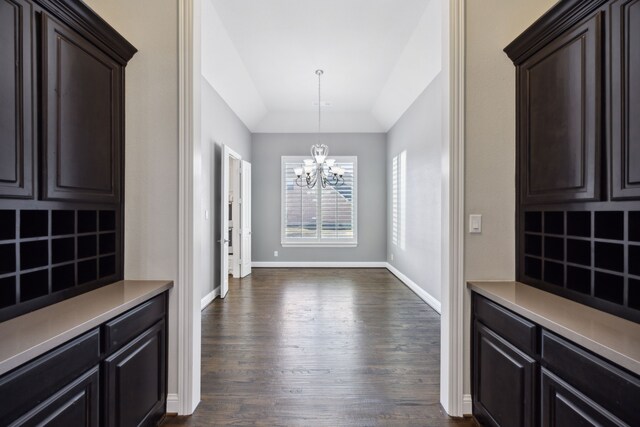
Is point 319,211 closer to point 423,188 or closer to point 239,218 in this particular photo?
point 239,218

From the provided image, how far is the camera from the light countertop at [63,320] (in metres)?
1.10

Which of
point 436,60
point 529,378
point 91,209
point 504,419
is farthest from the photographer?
point 436,60

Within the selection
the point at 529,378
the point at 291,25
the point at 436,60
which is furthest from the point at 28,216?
the point at 436,60

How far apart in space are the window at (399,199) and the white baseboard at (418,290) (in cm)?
56

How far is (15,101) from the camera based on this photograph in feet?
4.59

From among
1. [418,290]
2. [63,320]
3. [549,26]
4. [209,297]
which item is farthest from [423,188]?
[63,320]

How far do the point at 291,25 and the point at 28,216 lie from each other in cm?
306

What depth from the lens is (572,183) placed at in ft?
5.47

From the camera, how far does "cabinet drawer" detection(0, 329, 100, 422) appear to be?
103 cm

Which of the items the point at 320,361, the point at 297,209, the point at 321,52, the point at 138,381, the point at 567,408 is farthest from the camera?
the point at 297,209

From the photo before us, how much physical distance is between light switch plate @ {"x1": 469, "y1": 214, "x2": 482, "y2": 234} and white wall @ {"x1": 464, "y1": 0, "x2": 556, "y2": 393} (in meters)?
0.03

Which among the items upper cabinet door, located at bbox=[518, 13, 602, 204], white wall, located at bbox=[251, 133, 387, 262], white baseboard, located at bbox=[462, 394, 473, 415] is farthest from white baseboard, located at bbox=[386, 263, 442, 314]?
upper cabinet door, located at bbox=[518, 13, 602, 204]

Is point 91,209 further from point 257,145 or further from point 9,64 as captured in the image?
point 257,145

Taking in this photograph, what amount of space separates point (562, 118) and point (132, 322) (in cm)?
252
